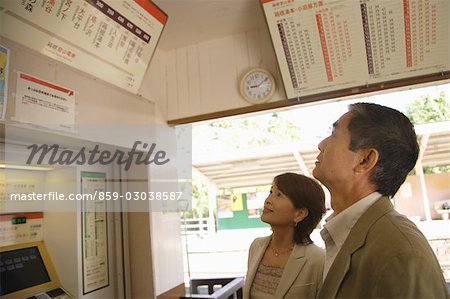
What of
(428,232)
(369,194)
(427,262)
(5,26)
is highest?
(5,26)

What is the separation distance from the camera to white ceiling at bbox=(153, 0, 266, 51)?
6.75ft

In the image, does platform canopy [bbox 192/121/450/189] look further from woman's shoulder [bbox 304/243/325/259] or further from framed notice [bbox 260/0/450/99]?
woman's shoulder [bbox 304/243/325/259]

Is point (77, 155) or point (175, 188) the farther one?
point (175, 188)

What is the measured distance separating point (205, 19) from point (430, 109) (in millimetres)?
2067

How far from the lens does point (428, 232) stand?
2.61 meters

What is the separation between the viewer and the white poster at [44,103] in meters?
1.32

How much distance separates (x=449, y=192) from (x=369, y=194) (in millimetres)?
2145

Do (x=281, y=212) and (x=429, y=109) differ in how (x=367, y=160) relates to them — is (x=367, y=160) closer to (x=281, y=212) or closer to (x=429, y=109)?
(x=281, y=212)

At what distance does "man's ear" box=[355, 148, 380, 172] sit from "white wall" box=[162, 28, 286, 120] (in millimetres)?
1356

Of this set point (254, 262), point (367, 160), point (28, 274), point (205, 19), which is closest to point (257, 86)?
point (205, 19)

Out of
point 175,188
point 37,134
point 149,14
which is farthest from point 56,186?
point 149,14

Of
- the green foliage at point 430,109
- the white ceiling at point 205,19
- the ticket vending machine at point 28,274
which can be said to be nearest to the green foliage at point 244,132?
the green foliage at point 430,109

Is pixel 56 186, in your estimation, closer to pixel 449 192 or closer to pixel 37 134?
pixel 37 134

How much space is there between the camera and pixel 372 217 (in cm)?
84
